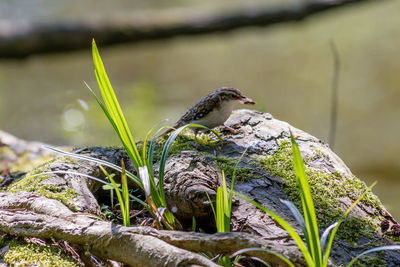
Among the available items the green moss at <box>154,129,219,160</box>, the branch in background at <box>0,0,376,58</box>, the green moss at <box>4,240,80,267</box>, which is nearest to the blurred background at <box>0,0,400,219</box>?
the branch in background at <box>0,0,376,58</box>

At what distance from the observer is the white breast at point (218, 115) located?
9.49 ft

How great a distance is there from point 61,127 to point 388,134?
7281mm

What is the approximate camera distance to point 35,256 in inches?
76.0

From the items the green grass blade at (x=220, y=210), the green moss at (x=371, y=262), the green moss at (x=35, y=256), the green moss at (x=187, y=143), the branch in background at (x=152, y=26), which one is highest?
the branch in background at (x=152, y=26)

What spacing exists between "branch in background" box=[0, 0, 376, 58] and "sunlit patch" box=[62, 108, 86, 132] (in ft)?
6.09

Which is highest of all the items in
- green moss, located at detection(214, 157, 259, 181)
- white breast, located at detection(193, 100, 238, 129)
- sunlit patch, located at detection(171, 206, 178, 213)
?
white breast, located at detection(193, 100, 238, 129)

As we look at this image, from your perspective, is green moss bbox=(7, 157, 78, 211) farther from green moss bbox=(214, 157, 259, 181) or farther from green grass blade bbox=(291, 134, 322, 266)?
green grass blade bbox=(291, 134, 322, 266)

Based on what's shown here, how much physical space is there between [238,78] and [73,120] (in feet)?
15.3

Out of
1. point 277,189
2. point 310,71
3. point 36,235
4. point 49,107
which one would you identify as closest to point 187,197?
point 277,189

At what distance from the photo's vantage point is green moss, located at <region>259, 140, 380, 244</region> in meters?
2.08

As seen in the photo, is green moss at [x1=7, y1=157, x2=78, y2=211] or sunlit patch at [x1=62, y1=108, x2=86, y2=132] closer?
green moss at [x1=7, y1=157, x2=78, y2=211]

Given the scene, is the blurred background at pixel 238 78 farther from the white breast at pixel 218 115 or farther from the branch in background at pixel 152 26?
the white breast at pixel 218 115

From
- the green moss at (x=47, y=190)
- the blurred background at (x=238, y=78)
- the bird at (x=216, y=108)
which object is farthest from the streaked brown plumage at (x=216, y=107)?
the blurred background at (x=238, y=78)

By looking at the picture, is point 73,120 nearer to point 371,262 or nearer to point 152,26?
point 152,26
